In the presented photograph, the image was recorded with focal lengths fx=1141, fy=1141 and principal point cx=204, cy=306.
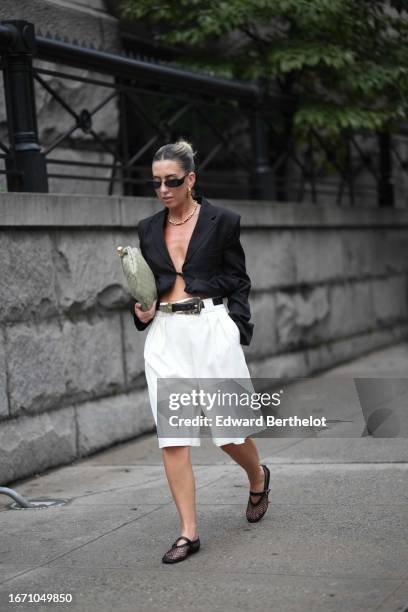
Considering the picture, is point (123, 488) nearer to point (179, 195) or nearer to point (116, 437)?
point (116, 437)

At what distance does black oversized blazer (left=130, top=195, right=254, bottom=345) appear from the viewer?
547cm

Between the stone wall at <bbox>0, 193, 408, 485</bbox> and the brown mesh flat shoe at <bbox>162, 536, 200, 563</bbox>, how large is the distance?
6.87 feet

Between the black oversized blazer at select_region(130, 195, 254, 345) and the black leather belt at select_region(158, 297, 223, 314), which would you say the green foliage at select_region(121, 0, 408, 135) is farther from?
the black leather belt at select_region(158, 297, 223, 314)

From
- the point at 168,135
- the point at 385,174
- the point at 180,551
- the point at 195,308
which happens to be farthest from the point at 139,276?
the point at 385,174

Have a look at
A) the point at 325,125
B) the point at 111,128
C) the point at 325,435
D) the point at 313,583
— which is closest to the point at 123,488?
the point at 325,435

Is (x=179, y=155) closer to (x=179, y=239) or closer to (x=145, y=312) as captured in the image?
(x=179, y=239)

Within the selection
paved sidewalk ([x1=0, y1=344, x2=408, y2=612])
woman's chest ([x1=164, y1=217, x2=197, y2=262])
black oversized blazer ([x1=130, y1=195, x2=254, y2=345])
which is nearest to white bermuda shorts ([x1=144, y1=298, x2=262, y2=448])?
black oversized blazer ([x1=130, y1=195, x2=254, y2=345])

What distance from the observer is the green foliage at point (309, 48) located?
10523 mm

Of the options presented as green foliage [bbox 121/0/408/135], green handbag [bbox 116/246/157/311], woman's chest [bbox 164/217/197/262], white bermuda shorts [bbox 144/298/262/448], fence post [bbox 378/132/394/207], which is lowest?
white bermuda shorts [bbox 144/298/262/448]

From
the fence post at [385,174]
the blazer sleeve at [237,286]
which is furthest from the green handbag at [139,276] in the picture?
the fence post at [385,174]

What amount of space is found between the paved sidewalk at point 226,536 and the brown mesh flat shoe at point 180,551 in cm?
4

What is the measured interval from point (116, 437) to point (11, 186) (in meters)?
1.95

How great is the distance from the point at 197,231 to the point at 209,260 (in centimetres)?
15

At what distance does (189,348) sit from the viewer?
542cm
